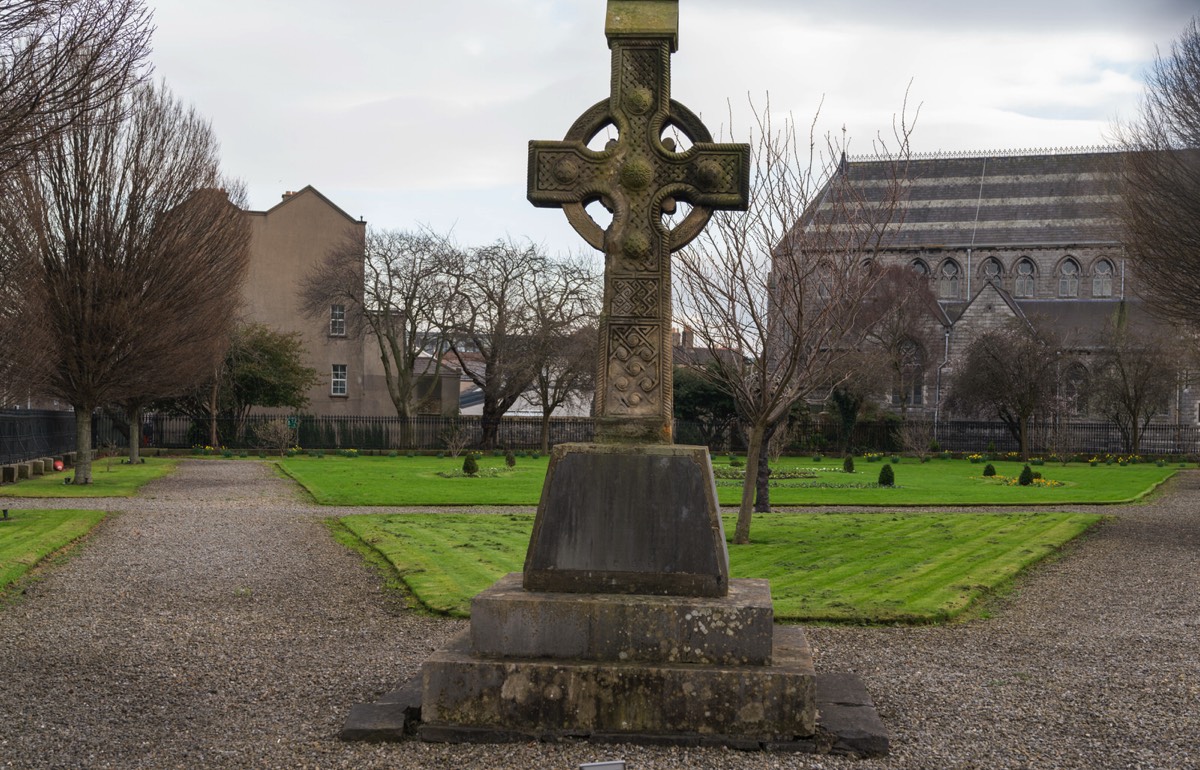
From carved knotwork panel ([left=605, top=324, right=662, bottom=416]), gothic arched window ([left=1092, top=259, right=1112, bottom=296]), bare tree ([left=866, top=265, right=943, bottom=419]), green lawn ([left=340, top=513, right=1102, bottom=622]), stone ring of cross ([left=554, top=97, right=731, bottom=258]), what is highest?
gothic arched window ([left=1092, top=259, right=1112, bottom=296])

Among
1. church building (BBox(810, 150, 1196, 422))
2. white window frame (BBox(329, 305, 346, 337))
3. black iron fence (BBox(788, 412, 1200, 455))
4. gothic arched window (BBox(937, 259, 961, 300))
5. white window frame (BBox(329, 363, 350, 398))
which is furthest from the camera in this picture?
gothic arched window (BBox(937, 259, 961, 300))

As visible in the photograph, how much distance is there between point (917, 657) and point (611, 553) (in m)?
3.09

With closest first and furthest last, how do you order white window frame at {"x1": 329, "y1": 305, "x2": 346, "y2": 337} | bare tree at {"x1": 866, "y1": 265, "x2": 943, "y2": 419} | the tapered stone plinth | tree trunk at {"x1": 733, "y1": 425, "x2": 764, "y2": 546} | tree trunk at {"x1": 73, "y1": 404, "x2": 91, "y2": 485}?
the tapered stone plinth
tree trunk at {"x1": 733, "y1": 425, "x2": 764, "y2": 546}
tree trunk at {"x1": 73, "y1": 404, "x2": 91, "y2": 485}
bare tree at {"x1": 866, "y1": 265, "x2": 943, "y2": 419}
white window frame at {"x1": 329, "y1": 305, "x2": 346, "y2": 337}

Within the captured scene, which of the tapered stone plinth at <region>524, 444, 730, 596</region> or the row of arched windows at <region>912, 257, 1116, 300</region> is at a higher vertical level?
the row of arched windows at <region>912, 257, 1116, 300</region>

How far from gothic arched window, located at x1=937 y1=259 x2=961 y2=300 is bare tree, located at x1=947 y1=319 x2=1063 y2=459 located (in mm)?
20016

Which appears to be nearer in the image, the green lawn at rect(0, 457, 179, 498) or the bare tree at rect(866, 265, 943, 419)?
the green lawn at rect(0, 457, 179, 498)

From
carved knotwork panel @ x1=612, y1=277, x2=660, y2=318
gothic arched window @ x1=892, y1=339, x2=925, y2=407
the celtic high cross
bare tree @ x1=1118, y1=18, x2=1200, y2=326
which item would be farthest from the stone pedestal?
gothic arched window @ x1=892, y1=339, x2=925, y2=407

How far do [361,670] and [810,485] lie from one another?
21.9 m

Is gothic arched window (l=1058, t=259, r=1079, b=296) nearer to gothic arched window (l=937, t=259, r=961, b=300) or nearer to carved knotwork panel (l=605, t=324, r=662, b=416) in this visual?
gothic arched window (l=937, t=259, r=961, b=300)

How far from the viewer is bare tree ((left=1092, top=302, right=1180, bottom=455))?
161 feet

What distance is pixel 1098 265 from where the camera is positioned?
233ft

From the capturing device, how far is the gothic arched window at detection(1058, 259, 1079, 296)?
7194 cm

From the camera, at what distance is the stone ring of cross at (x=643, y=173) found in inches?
257

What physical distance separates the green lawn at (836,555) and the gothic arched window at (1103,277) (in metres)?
56.3
